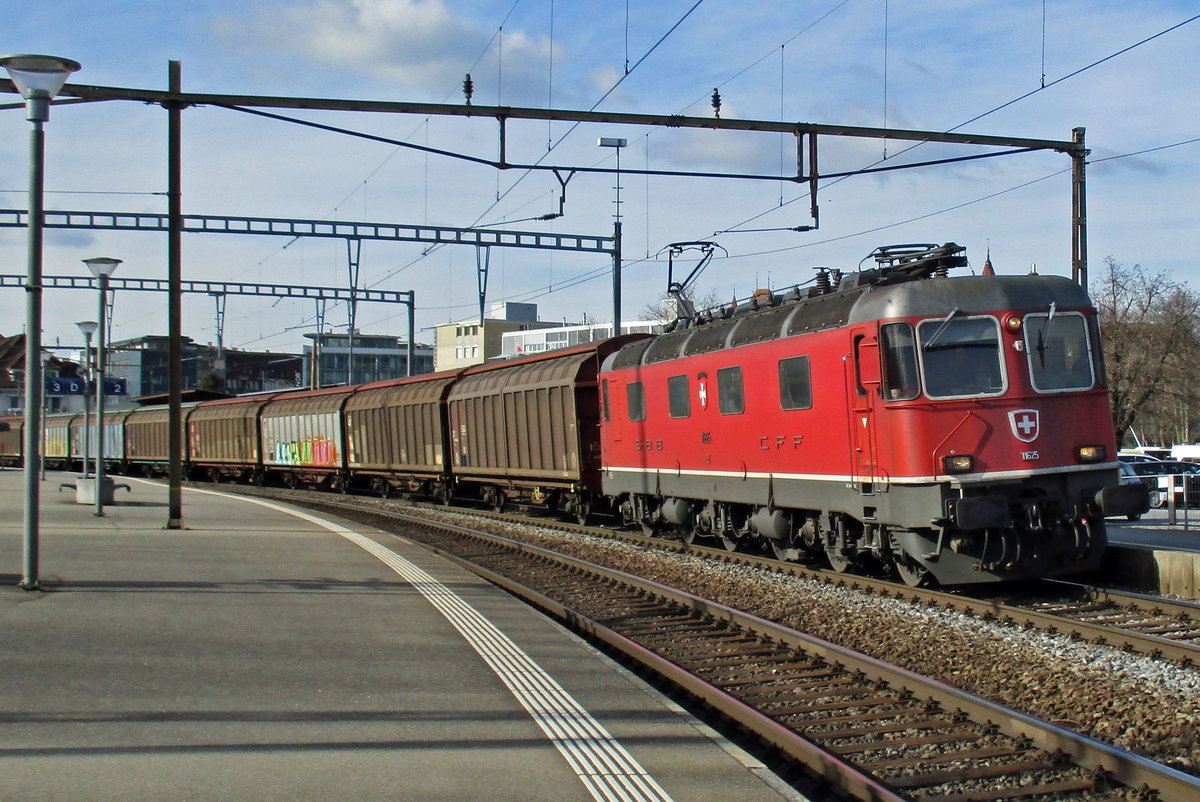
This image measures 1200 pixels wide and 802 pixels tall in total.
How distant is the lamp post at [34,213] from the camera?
9.86 meters

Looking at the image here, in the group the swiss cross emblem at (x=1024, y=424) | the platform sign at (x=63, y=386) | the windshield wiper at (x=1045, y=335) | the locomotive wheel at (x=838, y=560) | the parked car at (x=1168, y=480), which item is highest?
the platform sign at (x=63, y=386)

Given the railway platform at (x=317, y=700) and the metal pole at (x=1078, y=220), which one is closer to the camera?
the railway platform at (x=317, y=700)

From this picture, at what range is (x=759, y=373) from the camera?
1409cm

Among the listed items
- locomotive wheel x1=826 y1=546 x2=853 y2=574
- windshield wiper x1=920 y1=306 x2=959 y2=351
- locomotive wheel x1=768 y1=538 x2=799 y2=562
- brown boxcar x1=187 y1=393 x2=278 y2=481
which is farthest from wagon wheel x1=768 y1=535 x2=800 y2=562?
brown boxcar x1=187 y1=393 x2=278 y2=481

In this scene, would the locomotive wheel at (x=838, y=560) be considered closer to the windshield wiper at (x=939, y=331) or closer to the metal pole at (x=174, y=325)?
the windshield wiper at (x=939, y=331)

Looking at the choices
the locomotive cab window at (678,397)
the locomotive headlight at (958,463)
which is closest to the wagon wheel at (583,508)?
the locomotive cab window at (678,397)

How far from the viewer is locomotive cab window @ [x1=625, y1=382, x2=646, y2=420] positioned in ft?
59.5

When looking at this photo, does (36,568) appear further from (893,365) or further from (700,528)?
(700,528)

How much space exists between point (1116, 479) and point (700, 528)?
679cm

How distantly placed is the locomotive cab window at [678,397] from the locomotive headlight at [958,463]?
590 centimetres

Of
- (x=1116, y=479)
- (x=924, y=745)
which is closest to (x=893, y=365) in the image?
(x=1116, y=479)

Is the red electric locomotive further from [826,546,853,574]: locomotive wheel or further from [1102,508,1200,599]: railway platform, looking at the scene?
[1102,508,1200,599]: railway platform

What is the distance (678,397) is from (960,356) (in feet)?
19.8

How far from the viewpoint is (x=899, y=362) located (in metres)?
11.3
